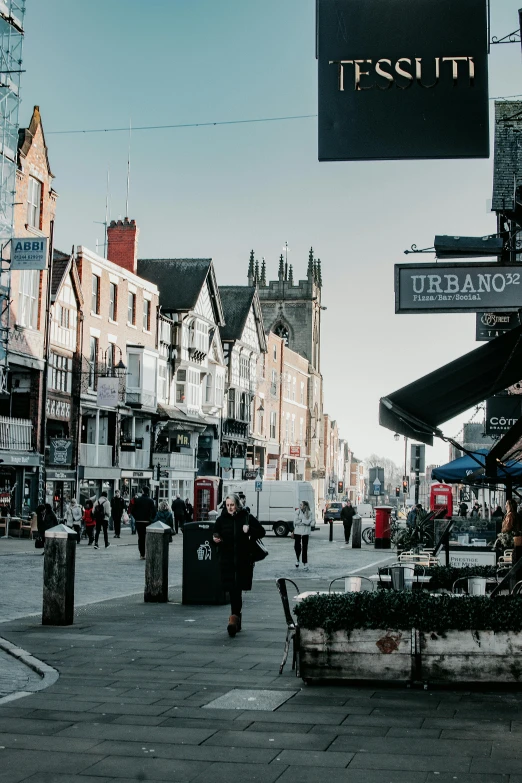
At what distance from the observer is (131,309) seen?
53.1m

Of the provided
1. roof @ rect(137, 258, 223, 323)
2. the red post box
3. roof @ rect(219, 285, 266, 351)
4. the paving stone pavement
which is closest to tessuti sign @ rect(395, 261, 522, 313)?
the paving stone pavement

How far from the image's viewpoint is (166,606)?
14.6 meters

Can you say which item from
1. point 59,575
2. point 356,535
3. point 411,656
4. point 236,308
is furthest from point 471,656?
point 236,308

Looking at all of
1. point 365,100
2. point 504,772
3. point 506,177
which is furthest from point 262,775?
point 506,177

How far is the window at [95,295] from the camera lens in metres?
48.6

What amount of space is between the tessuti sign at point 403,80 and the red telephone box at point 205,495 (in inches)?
1676

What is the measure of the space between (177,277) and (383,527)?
93.6ft

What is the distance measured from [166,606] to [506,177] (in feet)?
70.2

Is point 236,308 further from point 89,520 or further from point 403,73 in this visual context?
point 403,73

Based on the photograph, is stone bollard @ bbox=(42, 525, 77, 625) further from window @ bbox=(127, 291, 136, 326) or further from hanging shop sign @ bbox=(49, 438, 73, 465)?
window @ bbox=(127, 291, 136, 326)

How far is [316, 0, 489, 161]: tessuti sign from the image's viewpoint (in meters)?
7.38

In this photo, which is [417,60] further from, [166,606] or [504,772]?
[166,606]

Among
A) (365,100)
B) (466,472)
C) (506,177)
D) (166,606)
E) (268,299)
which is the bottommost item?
(166,606)

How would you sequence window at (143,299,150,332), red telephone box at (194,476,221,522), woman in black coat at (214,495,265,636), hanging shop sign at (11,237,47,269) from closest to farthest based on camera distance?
woman in black coat at (214,495,265,636)
hanging shop sign at (11,237,47,269)
red telephone box at (194,476,221,522)
window at (143,299,150,332)
